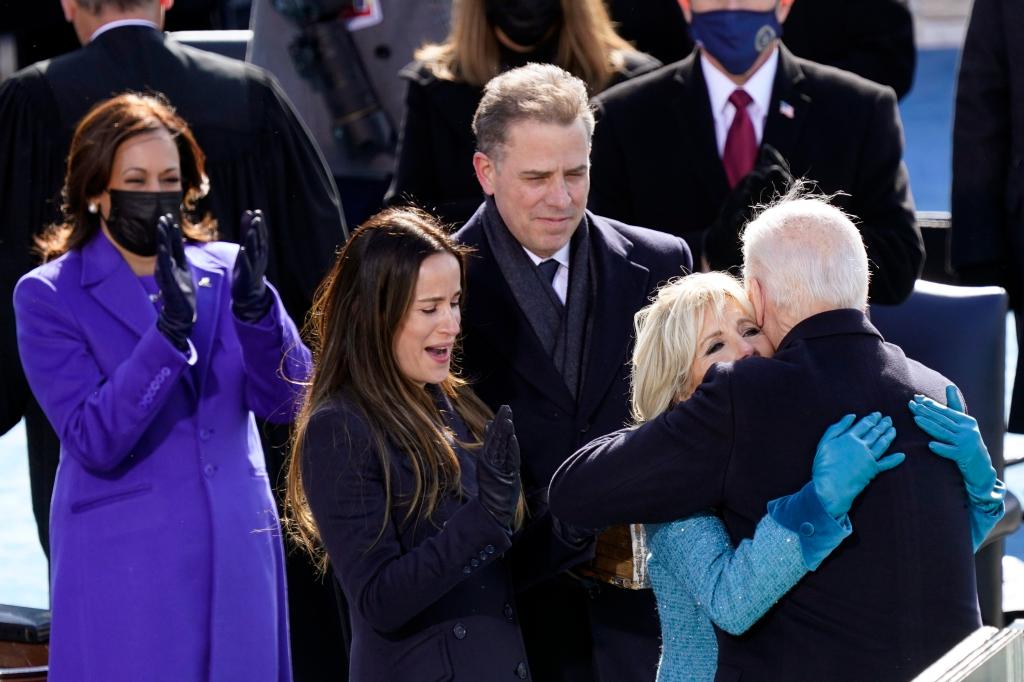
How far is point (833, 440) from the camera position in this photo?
2410 millimetres

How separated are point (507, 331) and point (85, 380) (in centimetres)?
85

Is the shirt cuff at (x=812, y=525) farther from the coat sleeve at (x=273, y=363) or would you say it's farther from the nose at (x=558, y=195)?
the coat sleeve at (x=273, y=363)

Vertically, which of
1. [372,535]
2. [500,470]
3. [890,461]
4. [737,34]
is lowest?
[372,535]

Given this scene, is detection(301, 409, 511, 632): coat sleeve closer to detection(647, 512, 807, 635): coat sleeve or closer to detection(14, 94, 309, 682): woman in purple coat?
detection(647, 512, 807, 635): coat sleeve

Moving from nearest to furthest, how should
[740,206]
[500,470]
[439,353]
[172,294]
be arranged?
[500,470]
[439,353]
[172,294]
[740,206]

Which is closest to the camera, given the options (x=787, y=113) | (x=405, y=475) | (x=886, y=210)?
(x=405, y=475)

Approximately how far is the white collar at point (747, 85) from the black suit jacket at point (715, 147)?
21 millimetres

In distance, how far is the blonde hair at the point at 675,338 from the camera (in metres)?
2.73

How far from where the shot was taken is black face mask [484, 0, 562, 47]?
14.6 feet

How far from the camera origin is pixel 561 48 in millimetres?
4465

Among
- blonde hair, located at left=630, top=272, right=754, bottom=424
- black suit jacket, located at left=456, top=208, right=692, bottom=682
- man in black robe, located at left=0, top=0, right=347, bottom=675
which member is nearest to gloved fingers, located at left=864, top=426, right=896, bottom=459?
blonde hair, located at left=630, top=272, right=754, bottom=424

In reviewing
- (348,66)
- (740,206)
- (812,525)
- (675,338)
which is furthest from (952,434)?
(348,66)

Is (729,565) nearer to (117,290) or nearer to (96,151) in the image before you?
(117,290)

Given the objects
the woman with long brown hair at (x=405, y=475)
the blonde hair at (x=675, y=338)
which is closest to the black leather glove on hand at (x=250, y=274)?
the woman with long brown hair at (x=405, y=475)
